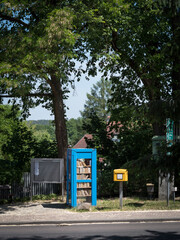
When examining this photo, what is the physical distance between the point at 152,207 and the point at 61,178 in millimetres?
4434

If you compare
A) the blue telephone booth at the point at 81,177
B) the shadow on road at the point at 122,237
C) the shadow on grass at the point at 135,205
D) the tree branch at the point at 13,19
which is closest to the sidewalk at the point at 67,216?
the blue telephone booth at the point at 81,177

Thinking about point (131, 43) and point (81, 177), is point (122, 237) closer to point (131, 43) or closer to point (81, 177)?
Answer: point (81, 177)

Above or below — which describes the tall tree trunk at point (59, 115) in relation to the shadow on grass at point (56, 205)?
above

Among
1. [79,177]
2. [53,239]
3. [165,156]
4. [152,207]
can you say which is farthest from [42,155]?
[165,156]

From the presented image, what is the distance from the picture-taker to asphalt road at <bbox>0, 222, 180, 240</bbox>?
945cm

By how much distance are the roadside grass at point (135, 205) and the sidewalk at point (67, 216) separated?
739 mm

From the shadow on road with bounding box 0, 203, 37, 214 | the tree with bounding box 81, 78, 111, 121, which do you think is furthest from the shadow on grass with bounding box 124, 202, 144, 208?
the tree with bounding box 81, 78, 111, 121

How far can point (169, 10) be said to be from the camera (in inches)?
203

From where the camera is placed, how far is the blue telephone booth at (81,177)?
568 inches

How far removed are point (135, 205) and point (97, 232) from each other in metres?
5.16

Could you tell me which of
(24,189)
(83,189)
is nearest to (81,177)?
(83,189)

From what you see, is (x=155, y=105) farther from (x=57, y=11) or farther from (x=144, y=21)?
(x=144, y=21)

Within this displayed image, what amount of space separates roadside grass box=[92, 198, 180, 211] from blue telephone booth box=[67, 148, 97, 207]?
653 millimetres

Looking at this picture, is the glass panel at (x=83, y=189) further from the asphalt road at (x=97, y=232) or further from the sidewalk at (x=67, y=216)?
the asphalt road at (x=97, y=232)
